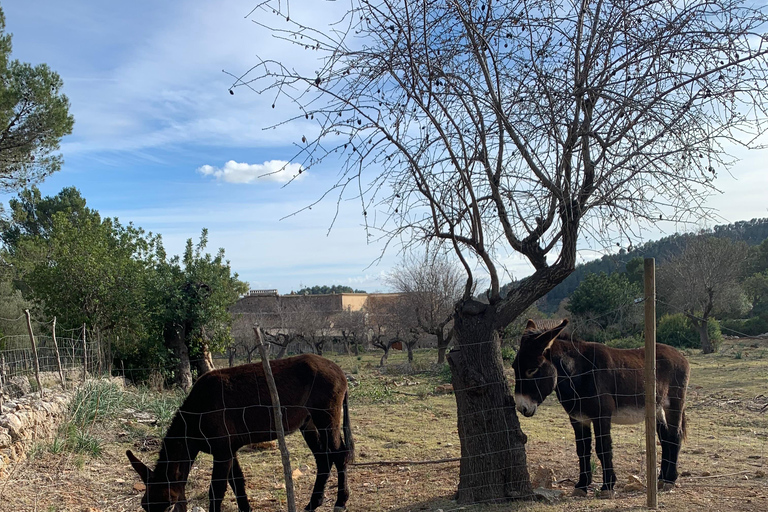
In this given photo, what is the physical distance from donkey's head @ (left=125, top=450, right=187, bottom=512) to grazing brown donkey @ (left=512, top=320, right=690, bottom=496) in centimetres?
355

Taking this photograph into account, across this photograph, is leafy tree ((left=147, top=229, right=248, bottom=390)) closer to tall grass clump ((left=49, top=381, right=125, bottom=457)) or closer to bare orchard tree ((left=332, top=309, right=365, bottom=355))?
tall grass clump ((left=49, top=381, right=125, bottom=457))

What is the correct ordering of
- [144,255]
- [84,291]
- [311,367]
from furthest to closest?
[144,255], [84,291], [311,367]

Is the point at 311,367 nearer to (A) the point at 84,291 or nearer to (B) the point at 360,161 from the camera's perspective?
(B) the point at 360,161

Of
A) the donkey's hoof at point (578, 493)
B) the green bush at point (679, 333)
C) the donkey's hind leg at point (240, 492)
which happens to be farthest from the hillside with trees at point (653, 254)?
the donkey's hind leg at point (240, 492)

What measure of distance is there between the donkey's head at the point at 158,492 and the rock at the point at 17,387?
558 centimetres

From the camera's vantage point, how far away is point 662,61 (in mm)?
5047

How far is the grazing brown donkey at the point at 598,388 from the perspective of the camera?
17.8 ft

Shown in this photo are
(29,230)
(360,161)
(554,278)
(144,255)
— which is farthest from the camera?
(29,230)

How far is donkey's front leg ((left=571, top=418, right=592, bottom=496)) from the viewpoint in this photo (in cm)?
555

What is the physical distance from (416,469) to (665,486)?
3033 millimetres

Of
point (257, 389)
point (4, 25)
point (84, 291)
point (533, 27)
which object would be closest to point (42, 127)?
point (4, 25)

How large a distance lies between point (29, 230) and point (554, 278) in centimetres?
4271

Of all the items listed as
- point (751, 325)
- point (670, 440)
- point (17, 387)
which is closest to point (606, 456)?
point (670, 440)

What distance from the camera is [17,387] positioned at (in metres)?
9.26
